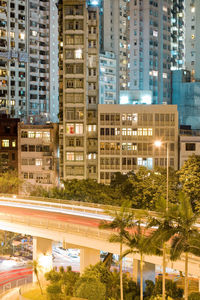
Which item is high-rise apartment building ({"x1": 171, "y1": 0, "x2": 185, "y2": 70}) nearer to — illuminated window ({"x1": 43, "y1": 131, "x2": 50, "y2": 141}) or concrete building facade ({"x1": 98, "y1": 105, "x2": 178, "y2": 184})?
illuminated window ({"x1": 43, "y1": 131, "x2": 50, "y2": 141})

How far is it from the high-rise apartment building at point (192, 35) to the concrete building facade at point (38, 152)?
55784 millimetres

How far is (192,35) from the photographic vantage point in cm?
11562

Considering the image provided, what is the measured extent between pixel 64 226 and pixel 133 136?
3420 cm

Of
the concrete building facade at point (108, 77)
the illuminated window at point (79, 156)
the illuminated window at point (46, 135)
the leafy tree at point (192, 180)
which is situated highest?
the concrete building facade at point (108, 77)

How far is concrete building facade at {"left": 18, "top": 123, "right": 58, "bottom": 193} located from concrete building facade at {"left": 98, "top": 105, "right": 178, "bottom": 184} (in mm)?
11289

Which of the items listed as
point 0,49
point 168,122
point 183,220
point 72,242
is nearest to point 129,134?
point 168,122

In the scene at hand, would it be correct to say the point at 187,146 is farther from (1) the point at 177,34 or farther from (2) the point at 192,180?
(1) the point at 177,34

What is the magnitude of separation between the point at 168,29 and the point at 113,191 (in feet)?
265

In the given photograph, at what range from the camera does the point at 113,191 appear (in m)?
Result: 47.1

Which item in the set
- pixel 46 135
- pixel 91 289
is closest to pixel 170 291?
pixel 91 289

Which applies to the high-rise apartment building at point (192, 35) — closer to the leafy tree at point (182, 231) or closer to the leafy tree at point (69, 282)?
the leafy tree at point (69, 282)

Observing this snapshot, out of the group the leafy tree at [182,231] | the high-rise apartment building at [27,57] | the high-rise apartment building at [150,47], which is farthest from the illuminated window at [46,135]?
the leafy tree at [182,231]

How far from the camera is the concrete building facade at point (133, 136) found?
Result: 63812mm

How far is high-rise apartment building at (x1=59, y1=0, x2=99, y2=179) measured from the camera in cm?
6519
